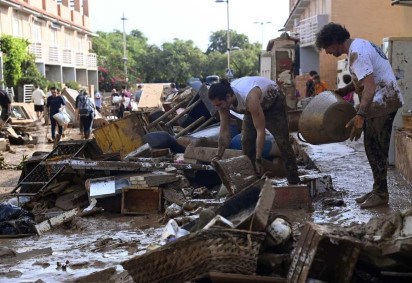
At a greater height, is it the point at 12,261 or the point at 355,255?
the point at 355,255

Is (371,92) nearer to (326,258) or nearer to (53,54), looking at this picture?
(326,258)

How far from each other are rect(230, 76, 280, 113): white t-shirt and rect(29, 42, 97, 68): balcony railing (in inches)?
1412

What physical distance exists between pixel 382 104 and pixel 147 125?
249 inches

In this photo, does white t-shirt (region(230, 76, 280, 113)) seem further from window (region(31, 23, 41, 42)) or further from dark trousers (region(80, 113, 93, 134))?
window (region(31, 23, 41, 42))

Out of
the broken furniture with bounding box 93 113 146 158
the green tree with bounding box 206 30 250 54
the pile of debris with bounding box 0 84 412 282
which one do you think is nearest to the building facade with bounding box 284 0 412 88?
the broken furniture with bounding box 93 113 146 158

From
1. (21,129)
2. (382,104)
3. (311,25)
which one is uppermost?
(311,25)

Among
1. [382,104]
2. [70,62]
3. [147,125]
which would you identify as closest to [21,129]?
[147,125]

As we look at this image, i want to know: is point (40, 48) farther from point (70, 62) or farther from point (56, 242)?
point (56, 242)

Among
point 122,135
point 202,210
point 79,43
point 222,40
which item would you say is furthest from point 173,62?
point 202,210

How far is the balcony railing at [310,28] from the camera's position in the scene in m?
31.8

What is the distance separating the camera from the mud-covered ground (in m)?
5.23

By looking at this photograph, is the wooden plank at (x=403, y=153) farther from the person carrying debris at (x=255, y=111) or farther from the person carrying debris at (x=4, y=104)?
the person carrying debris at (x=4, y=104)

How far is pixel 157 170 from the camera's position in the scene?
26.8 feet

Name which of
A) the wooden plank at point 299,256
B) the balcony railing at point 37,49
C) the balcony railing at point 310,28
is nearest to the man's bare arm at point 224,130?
the wooden plank at point 299,256
